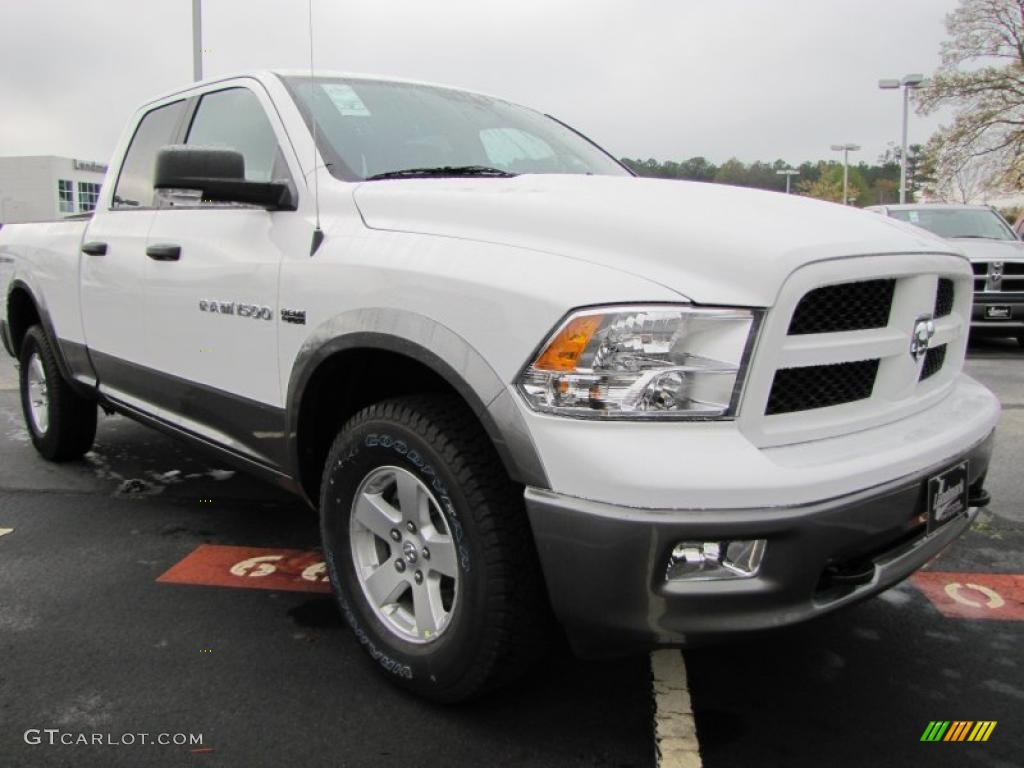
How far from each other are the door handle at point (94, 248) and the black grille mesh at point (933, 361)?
337 centimetres

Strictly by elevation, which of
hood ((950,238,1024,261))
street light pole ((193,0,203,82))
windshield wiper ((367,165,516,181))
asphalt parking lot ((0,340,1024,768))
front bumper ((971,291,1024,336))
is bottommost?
asphalt parking lot ((0,340,1024,768))

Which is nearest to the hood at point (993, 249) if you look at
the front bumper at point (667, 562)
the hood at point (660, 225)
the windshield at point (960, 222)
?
the windshield at point (960, 222)

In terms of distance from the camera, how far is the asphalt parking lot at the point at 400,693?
2219 mm

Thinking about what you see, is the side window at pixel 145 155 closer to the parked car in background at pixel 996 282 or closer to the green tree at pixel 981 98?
the parked car in background at pixel 996 282

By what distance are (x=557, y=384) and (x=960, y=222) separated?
10.7 metres

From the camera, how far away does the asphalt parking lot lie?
222cm

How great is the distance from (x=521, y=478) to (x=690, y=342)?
19.3 inches

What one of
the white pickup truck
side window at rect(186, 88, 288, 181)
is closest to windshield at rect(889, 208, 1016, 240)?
the white pickup truck

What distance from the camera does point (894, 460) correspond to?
2027 mm

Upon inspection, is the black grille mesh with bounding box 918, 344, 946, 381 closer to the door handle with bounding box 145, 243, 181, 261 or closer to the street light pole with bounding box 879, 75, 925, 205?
the door handle with bounding box 145, 243, 181, 261

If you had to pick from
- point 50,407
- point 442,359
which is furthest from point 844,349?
point 50,407

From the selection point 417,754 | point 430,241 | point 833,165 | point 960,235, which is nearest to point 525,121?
point 430,241

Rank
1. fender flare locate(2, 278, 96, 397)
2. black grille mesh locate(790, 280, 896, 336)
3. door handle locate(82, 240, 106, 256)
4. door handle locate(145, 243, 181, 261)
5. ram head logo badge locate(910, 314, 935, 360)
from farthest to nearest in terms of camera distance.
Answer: fender flare locate(2, 278, 96, 397)
door handle locate(82, 240, 106, 256)
door handle locate(145, 243, 181, 261)
ram head logo badge locate(910, 314, 935, 360)
black grille mesh locate(790, 280, 896, 336)

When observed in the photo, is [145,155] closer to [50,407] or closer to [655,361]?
[50,407]
